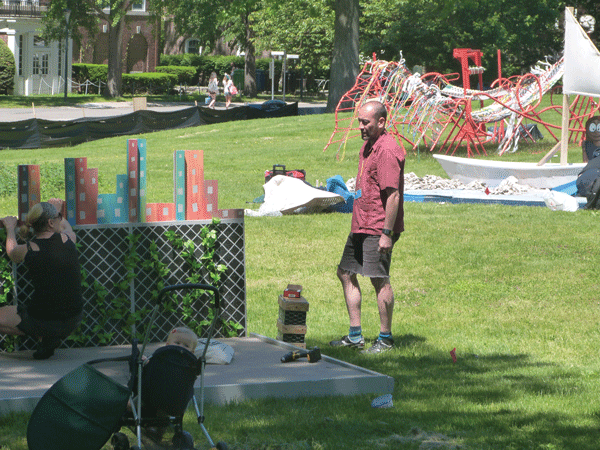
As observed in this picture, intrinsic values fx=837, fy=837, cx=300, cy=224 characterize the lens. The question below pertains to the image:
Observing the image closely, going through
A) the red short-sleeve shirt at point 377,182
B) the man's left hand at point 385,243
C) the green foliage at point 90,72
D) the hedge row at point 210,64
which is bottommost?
the man's left hand at point 385,243

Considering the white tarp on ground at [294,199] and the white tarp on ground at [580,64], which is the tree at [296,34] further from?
the white tarp on ground at [294,199]

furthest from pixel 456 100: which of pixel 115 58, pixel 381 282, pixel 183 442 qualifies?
pixel 115 58

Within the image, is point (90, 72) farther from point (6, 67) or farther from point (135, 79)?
point (6, 67)

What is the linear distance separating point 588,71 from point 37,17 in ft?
146

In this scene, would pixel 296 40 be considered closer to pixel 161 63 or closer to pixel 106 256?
pixel 161 63

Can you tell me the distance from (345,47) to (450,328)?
25.0 meters

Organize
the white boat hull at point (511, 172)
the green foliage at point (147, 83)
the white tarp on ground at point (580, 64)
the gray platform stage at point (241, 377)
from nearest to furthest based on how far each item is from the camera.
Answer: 1. the gray platform stage at point (241, 377)
2. the white tarp on ground at point (580, 64)
3. the white boat hull at point (511, 172)
4. the green foliage at point (147, 83)

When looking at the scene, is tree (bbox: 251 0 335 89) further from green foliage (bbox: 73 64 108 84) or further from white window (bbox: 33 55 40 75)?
white window (bbox: 33 55 40 75)

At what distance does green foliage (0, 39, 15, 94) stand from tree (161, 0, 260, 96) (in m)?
9.53

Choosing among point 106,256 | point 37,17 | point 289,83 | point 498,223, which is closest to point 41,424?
point 106,256

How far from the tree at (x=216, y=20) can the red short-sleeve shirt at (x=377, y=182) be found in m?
25.3

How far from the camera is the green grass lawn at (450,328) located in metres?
5.03

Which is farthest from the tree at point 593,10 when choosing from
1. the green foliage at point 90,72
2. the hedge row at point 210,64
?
the green foliage at point 90,72

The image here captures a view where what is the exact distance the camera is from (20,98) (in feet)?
153
